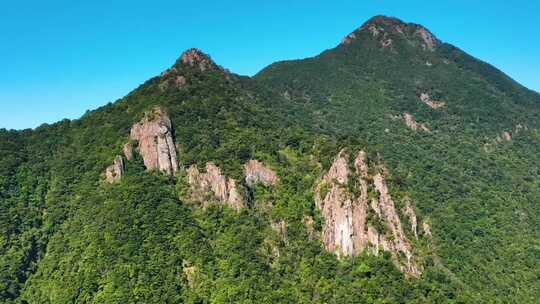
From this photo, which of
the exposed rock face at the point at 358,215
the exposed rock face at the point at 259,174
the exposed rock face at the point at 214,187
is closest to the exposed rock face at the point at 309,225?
the exposed rock face at the point at 358,215

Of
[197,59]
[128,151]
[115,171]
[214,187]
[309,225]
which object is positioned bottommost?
[309,225]

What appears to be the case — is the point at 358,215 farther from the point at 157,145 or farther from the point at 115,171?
the point at 115,171

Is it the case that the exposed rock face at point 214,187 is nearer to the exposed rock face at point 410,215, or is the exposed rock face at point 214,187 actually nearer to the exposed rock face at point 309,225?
the exposed rock face at point 309,225

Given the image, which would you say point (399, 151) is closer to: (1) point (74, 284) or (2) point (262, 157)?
(2) point (262, 157)

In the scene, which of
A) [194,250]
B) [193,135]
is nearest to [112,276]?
[194,250]

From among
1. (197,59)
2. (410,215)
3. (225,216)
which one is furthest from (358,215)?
(197,59)

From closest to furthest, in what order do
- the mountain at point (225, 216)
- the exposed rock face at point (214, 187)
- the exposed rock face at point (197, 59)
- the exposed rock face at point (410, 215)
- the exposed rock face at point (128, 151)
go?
the mountain at point (225, 216), the exposed rock face at point (410, 215), the exposed rock face at point (214, 187), the exposed rock face at point (128, 151), the exposed rock face at point (197, 59)
